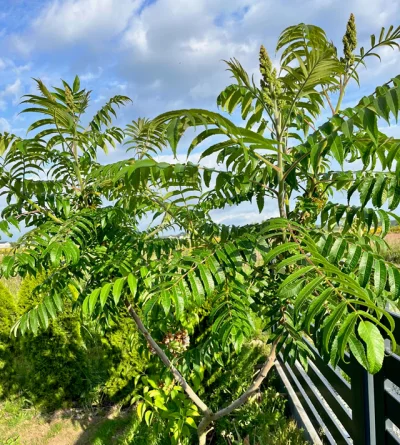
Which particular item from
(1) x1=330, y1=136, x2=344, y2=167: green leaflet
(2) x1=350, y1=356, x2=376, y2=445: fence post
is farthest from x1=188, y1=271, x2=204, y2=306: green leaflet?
(2) x1=350, y1=356, x2=376, y2=445: fence post

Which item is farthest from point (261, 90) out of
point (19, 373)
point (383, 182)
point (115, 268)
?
point (19, 373)

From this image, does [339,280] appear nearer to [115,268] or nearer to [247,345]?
[115,268]

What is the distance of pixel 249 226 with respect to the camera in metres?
1.82

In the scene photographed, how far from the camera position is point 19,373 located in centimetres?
512

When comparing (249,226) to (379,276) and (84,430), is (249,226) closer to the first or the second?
(379,276)

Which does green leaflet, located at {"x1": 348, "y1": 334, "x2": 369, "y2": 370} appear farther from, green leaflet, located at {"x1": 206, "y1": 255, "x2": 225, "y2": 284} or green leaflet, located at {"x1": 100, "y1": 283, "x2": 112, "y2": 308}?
green leaflet, located at {"x1": 100, "y1": 283, "x2": 112, "y2": 308}

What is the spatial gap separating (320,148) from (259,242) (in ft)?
1.39

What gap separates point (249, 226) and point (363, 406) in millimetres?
1212

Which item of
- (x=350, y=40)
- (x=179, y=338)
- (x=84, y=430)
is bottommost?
(x=84, y=430)

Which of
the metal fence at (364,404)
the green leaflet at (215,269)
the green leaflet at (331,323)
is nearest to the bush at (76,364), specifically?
the metal fence at (364,404)

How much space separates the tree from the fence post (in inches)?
14.6

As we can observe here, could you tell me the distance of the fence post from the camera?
6.31ft

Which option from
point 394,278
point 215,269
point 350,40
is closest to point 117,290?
point 215,269

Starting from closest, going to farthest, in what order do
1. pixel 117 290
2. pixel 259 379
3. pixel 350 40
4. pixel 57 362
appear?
pixel 117 290 → pixel 350 40 → pixel 259 379 → pixel 57 362
